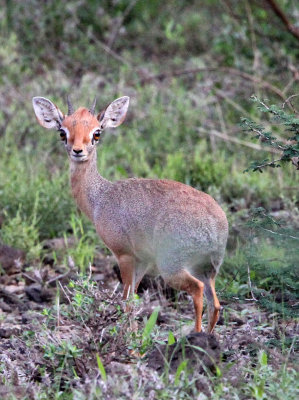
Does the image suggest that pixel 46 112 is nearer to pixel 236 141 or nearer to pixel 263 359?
pixel 263 359

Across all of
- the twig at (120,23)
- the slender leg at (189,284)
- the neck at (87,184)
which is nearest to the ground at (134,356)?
the slender leg at (189,284)

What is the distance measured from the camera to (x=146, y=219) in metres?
5.54

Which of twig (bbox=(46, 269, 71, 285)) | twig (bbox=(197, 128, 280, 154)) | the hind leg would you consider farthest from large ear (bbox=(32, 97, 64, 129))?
twig (bbox=(197, 128, 280, 154))

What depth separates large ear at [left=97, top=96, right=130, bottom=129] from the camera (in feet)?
20.9

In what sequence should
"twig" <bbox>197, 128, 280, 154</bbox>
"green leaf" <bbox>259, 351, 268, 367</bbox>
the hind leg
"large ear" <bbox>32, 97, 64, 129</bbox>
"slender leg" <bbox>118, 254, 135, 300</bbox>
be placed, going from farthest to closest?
"twig" <bbox>197, 128, 280, 154</bbox> < "large ear" <bbox>32, 97, 64, 129</bbox> < "slender leg" <bbox>118, 254, 135, 300</bbox> < the hind leg < "green leaf" <bbox>259, 351, 268, 367</bbox>

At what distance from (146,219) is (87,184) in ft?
2.75

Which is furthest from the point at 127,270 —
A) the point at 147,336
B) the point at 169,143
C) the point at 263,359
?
the point at 169,143

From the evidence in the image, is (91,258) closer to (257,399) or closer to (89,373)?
(89,373)

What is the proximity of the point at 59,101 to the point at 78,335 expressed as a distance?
16.7 ft

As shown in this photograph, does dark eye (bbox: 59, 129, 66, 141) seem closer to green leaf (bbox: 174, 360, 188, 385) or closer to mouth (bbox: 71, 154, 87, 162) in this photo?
mouth (bbox: 71, 154, 87, 162)

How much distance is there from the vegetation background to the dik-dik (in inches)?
9.6

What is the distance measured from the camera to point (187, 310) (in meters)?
6.44

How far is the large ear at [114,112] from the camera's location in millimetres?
6374

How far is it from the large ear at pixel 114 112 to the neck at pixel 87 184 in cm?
29
